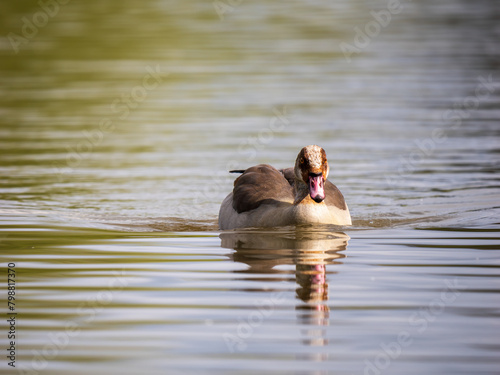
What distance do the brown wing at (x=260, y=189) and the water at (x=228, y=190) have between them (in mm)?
544

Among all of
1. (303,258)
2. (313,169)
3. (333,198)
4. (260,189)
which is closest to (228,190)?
(260,189)

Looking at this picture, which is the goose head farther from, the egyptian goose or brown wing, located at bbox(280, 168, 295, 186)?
brown wing, located at bbox(280, 168, 295, 186)

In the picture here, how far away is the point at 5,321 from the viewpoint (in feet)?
27.4

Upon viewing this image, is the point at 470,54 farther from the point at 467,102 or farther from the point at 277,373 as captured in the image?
the point at 277,373

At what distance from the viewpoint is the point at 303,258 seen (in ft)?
34.9

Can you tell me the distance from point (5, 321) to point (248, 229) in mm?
4827

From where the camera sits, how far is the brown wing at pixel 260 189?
42.4 ft

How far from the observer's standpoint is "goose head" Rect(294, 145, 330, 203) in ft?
39.4

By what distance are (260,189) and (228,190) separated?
3.44m

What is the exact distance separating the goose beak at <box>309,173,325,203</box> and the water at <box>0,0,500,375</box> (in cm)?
49

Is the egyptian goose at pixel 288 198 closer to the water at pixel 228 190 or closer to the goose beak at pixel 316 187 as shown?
the goose beak at pixel 316 187

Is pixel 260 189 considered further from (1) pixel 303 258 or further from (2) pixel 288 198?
(1) pixel 303 258

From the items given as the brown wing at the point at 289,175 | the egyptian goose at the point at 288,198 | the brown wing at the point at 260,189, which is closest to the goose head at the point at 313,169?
the egyptian goose at the point at 288,198

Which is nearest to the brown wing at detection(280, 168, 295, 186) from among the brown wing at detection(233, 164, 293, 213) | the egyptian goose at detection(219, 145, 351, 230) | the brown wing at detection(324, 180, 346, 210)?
the egyptian goose at detection(219, 145, 351, 230)
